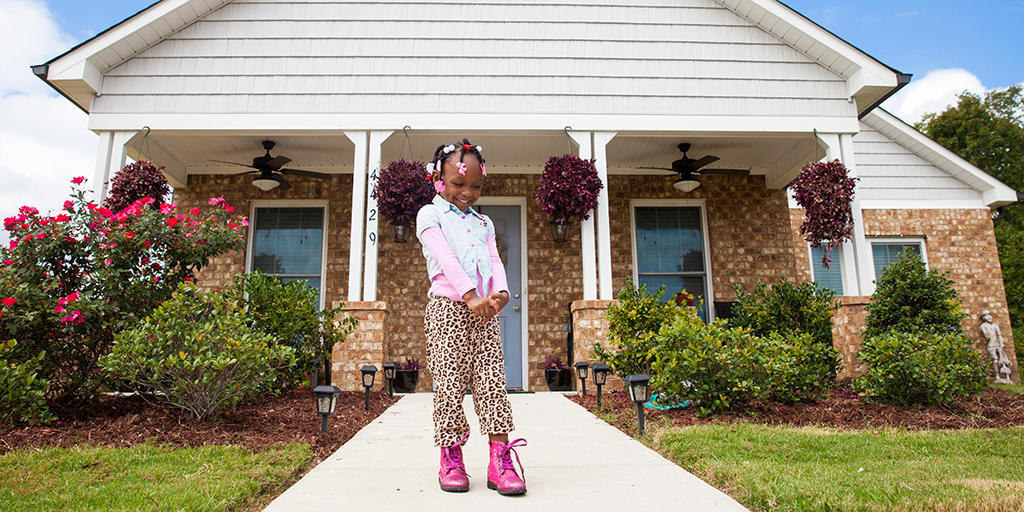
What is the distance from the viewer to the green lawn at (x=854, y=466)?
1775 millimetres

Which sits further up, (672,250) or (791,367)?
(672,250)

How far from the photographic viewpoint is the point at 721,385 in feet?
11.3

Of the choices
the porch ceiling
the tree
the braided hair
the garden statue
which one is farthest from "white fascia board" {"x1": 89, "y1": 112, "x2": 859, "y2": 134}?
the tree

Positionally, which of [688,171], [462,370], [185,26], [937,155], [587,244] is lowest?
[462,370]

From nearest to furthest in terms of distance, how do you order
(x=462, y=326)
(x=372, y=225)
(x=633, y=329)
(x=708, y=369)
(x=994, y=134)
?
1. (x=462, y=326)
2. (x=708, y=369)
3. (x=633, y=329)
4. (x=372, y=225)
5. (x=994, y=134)

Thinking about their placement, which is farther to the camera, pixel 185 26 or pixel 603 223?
pixel 185 26

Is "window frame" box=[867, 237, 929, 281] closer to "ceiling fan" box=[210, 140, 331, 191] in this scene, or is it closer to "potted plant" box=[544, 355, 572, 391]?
"potted plant" box=[544, 355, 572, 391]

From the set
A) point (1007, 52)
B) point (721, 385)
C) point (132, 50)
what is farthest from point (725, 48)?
point (1007, 52)

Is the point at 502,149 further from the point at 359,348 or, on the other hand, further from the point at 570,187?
the point at 359,348

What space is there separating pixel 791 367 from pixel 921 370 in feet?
2.48

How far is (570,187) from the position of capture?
5398mm

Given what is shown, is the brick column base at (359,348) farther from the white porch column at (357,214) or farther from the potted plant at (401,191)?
the potted plant at (401,191)

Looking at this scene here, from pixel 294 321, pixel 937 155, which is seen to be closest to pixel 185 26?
pixel 294 321

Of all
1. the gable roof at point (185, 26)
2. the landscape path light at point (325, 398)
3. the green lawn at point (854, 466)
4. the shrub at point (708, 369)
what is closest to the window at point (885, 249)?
the gable roof at point (185, 26)
